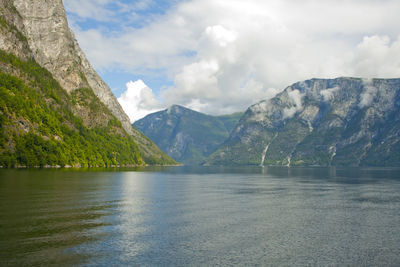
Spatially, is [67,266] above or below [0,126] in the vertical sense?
below

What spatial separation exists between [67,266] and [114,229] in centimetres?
1379

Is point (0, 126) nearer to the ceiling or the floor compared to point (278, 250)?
nearer to the ceiling

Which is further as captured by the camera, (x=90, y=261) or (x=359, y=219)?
(x=359, y=219)

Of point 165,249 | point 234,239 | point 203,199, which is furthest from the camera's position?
point 203,199

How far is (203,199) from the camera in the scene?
70.2 metres

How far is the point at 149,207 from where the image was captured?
58375 millimetres

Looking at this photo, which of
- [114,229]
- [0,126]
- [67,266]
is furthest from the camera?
[0,126]

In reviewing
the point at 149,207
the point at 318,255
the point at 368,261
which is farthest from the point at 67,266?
the point at 149,207

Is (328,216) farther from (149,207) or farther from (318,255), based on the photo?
(149,207)

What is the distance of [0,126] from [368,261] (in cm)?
20392

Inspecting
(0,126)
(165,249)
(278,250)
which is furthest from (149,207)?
(0,126)

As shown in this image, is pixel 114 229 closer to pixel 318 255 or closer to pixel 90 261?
pixel 90 261

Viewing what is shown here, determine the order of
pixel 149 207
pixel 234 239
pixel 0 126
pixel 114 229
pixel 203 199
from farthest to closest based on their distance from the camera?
pixel 0 126
pixel 203 199
pixel 149 207
pixel 114 229
pixel 234 239

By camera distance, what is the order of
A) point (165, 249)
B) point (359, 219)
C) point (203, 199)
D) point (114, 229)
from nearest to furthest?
point (165, 249)
point (114, 229)
point (359, 219)
point (203, 199)
